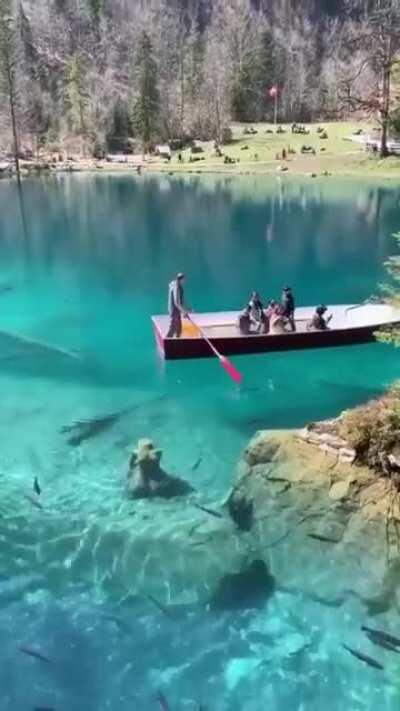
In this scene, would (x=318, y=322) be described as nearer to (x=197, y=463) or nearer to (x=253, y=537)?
(x=197, y=463)

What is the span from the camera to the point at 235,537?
662 inches

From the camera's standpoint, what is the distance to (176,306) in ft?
89.9

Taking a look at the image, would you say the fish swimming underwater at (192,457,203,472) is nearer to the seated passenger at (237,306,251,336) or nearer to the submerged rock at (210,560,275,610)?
the submerged rock at (210,560,275,610)

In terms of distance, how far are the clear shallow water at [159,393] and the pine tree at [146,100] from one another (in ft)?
130

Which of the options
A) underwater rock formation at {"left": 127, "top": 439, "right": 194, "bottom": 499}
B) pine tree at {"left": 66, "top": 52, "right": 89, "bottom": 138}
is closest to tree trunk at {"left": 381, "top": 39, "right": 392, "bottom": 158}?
pine tree at {"left": 66, "top": 52, "right": 89, "bottom": 138}

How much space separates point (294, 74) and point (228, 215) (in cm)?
8226

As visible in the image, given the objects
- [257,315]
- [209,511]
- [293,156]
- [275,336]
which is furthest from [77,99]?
[209,511]

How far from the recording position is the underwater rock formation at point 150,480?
1867 cm

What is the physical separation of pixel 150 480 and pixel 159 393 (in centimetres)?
709

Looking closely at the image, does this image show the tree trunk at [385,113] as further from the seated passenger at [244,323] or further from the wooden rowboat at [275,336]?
the seated passenger at [244,323]

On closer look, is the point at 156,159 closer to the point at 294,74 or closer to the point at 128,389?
the point at 294,74

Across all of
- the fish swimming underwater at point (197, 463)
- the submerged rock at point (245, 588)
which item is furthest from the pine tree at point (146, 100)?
the submerged rock at point (245, 588)

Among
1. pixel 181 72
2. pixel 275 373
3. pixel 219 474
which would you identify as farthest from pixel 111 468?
pixel 181 72

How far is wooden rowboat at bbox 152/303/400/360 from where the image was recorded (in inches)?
1099
